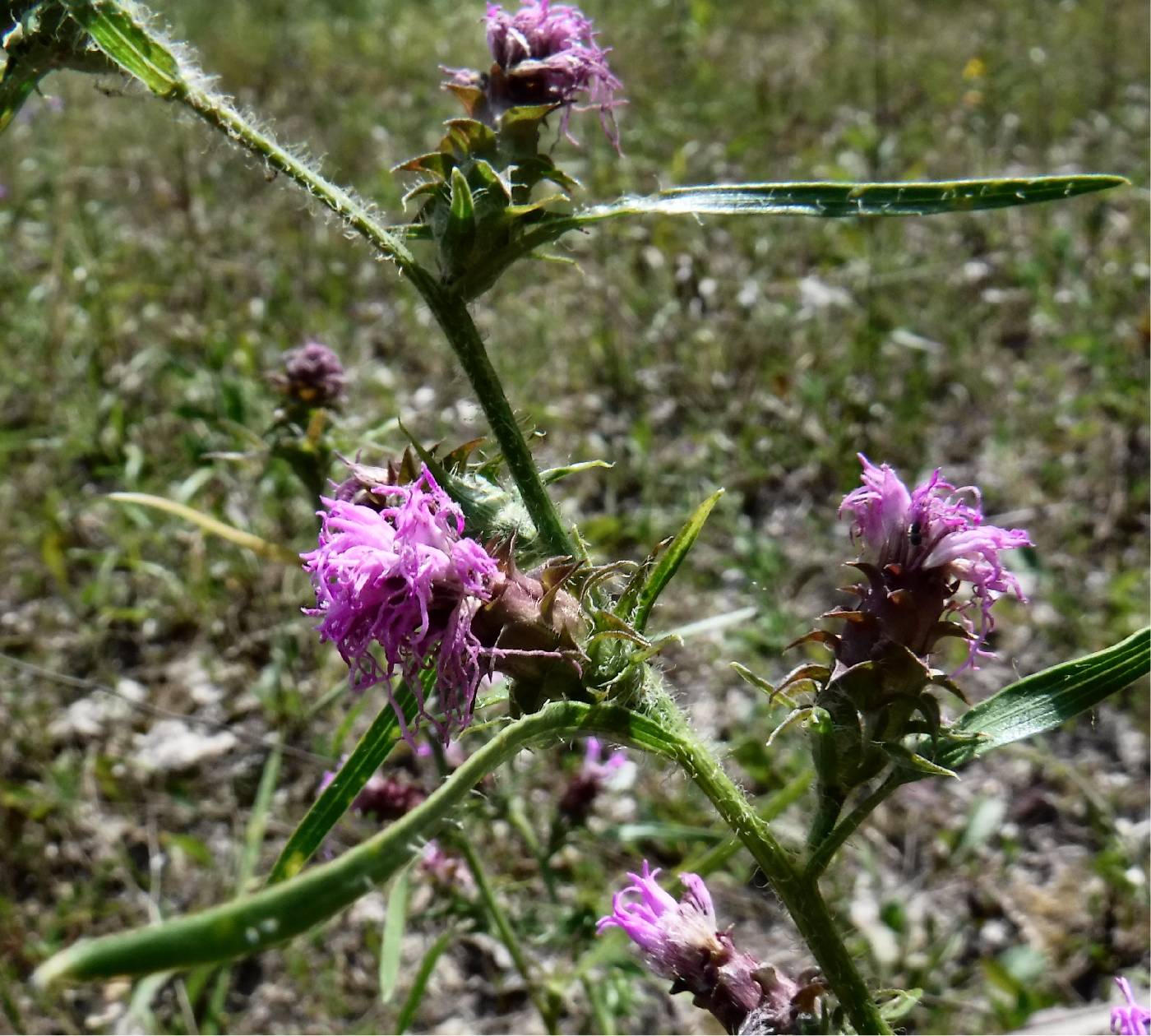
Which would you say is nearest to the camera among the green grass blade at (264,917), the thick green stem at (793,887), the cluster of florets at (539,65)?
the green grass blade at (264,917)

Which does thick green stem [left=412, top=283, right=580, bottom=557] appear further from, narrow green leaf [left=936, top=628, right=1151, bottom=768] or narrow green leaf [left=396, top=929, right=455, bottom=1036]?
narrow green leaf [left=396, top=929, right=455, bottom=1036]

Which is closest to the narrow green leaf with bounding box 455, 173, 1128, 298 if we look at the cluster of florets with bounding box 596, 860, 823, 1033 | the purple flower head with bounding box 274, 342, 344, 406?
the cluster of florets with bounding box 596, 860, 823, 1033

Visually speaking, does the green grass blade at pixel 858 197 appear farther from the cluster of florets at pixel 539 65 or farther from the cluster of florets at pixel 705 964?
the cluster of florets at pixel 705 964

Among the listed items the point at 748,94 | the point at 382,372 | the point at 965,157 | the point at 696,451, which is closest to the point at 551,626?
the point at 696,451

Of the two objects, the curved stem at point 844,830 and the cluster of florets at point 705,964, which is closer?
the curved stem at point 844,830

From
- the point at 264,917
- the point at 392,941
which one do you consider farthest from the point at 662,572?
the point at 392,941

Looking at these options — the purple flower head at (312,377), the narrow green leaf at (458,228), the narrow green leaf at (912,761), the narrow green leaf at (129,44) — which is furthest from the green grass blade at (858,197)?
the purple flower head at (312,377)
